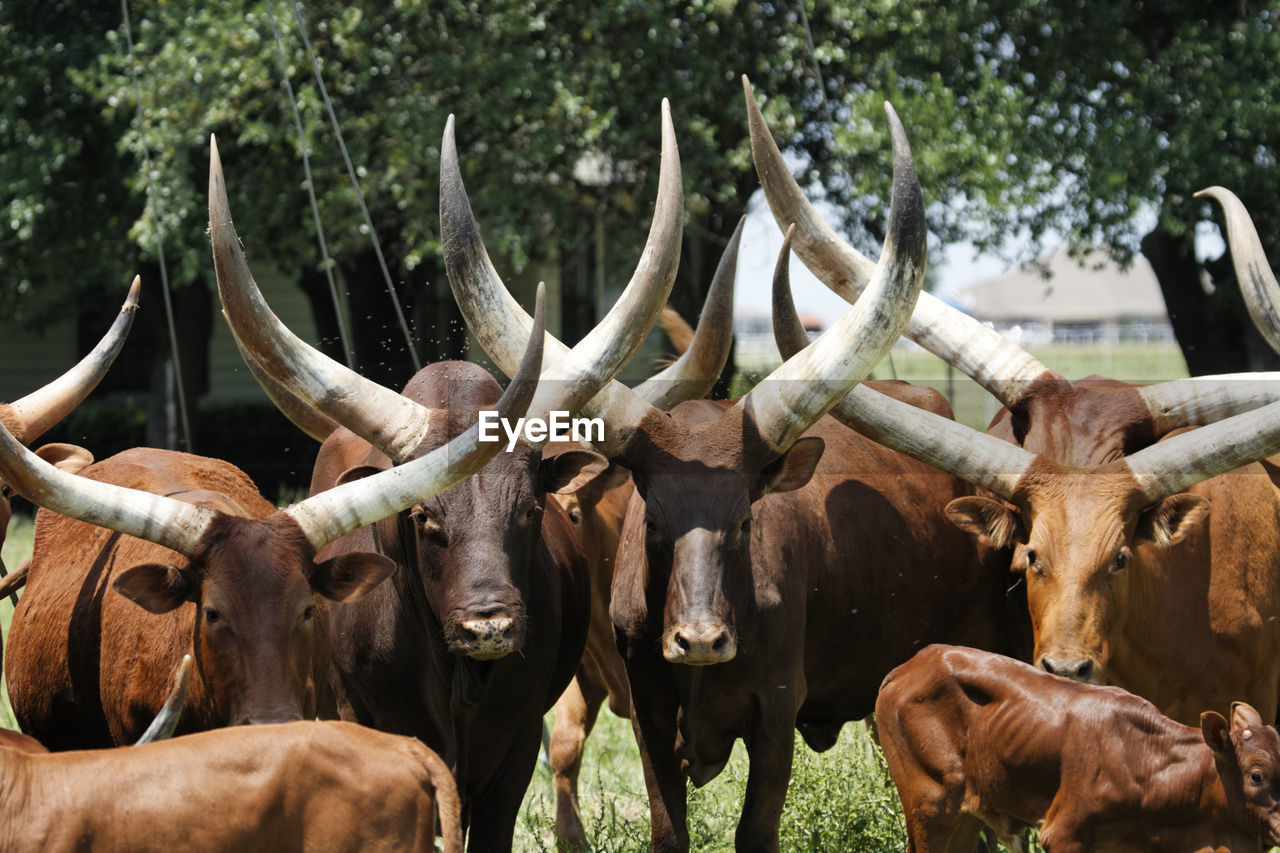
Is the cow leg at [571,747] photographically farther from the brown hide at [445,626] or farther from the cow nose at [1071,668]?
the cow nose at [1071,668]

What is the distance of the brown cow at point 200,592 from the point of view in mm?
3732

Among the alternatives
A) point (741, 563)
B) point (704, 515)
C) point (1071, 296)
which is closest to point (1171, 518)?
point (741, 563)

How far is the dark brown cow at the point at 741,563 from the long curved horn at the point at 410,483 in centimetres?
62

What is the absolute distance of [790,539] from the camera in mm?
4762

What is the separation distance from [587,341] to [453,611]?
99 cm

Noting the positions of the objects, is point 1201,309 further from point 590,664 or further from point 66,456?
point 66,456

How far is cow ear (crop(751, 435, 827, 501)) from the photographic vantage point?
4562 mm

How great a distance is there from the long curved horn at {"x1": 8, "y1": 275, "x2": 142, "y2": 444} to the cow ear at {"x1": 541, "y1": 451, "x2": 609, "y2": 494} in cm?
166

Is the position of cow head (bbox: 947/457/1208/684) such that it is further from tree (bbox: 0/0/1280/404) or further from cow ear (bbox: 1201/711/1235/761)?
tree (bbox: 0/0/1280/404)

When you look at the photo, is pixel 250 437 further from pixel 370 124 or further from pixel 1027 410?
pixel 1027 410

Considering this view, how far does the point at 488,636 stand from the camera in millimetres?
3979

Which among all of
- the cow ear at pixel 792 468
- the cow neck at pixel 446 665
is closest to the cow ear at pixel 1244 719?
the cow ear at pixel 792 468

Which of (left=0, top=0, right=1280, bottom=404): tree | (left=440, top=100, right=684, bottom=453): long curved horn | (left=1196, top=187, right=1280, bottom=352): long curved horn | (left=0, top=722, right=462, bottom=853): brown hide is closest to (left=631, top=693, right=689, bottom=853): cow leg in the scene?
(left=440, top=100, right=684, bottom=453): long curved horn

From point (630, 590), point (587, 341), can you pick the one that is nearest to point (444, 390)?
point (587, 341)
